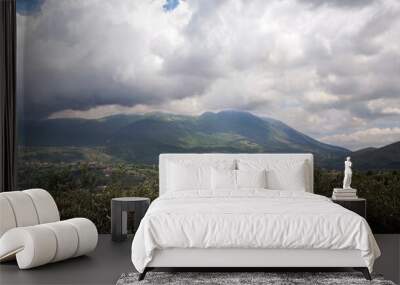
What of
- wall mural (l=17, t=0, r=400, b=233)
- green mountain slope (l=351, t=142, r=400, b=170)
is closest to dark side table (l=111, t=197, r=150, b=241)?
wall mural (l=17, t=0, r=400, b=233)

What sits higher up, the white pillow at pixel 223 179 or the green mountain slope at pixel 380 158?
the green mountain slope at pixel 380 158

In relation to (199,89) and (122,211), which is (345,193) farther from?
(122,211)

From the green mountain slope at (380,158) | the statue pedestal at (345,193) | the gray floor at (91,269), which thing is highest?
the green mountain slope at (380,158)

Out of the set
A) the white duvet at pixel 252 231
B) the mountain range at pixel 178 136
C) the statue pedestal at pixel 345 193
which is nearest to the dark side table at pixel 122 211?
the mountain range at pixel 178 136

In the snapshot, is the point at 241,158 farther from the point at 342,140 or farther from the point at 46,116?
the point at 46,116

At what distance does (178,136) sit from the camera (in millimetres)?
7914

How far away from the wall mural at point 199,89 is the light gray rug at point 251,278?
2.75 metres

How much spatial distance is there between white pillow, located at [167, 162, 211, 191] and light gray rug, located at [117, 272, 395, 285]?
1.84 m

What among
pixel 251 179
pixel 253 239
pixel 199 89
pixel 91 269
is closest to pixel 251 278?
pixel 253 239

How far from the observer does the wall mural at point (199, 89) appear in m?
7.55

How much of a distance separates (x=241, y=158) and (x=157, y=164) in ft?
4.07

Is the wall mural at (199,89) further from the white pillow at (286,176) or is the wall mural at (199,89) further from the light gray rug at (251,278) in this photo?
the light gray rug at (251,278)

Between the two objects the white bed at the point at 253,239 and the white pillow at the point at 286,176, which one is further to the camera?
the white pillow at the point at 286,176

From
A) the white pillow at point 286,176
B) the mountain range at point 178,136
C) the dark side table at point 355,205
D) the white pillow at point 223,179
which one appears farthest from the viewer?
the mountain range at point 178,136
